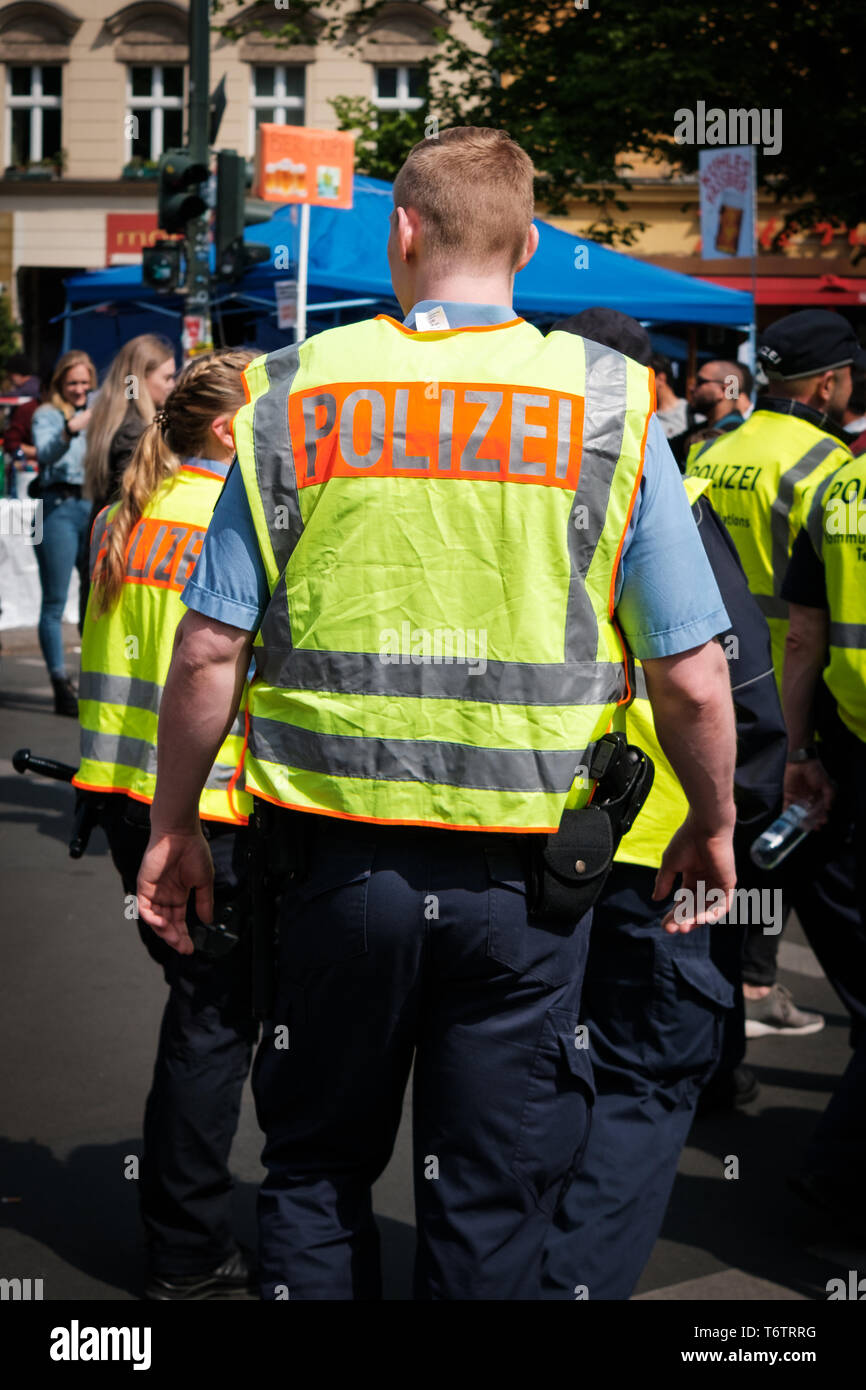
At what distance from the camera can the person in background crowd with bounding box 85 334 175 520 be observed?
543 centimetres

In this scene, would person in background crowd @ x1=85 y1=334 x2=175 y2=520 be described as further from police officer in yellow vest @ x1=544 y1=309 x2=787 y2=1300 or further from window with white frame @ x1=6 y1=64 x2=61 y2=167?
window with white frame @ x1=6 y1=64 x2=61 y2=167

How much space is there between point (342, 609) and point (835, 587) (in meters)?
1.87

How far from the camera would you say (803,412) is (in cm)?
494

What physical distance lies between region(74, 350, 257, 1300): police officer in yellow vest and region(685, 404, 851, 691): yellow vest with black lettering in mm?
2042

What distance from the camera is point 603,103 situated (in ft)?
64.2

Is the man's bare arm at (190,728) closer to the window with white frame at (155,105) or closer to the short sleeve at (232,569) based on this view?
the short sleeve at (232,569)

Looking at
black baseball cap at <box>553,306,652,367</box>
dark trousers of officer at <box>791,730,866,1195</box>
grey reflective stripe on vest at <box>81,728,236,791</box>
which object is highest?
black baseball cap at <box>553,306,652,367</box>

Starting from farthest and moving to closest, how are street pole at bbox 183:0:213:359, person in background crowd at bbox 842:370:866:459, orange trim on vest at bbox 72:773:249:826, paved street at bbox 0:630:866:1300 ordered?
street pole at bbox 183:0:213:359 < person in background crowd at bbox 842:370:866:459 < paved street at bbox 0:630:866:1300 < orange trim on vest at bbox 72:773:249:826

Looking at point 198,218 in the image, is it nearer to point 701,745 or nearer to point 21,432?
point 21,432

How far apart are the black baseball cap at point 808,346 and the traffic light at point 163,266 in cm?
829

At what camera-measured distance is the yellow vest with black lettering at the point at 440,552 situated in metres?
2.19

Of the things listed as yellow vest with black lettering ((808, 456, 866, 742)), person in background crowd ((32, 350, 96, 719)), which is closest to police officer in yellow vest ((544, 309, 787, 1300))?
yellow vest with black lettering ((808, 456, 866, 742))

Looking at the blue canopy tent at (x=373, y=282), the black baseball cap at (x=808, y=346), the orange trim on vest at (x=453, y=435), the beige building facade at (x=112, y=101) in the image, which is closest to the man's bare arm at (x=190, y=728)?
the orange trim on vest at (x=453, y=435)

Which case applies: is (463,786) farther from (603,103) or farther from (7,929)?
(603,103)
